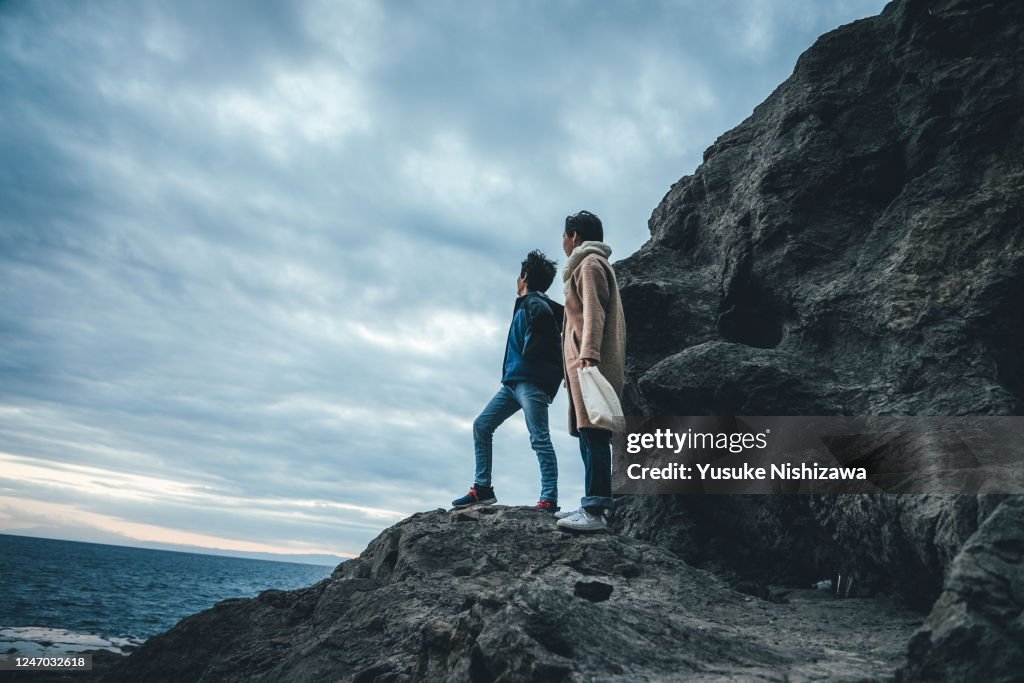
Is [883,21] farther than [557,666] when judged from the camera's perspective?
Yes

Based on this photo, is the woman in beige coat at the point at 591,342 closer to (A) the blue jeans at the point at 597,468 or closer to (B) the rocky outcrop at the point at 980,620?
(A) the blue jeans at the point at 597,468

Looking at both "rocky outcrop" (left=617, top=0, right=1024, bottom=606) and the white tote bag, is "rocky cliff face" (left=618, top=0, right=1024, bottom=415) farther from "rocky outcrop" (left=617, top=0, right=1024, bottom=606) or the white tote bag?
the white tote bag

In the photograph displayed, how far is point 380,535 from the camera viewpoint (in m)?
8.48

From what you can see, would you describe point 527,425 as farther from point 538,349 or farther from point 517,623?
point 517,623

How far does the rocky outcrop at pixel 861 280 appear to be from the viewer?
6.58m

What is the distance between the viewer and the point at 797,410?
295 inches

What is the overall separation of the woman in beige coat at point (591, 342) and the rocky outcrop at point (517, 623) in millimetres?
449

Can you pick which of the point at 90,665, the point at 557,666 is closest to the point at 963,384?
the point at 557,666

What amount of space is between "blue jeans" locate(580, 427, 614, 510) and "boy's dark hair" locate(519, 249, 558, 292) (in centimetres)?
249

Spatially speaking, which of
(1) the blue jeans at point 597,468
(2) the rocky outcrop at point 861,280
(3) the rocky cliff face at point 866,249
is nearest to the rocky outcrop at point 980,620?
(2) the rocky outcrop at point 861,280

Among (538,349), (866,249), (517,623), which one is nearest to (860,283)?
(866,249)

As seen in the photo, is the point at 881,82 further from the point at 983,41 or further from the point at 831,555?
the point at 831,555

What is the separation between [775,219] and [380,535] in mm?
7048

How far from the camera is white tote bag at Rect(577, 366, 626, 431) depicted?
609 cm
